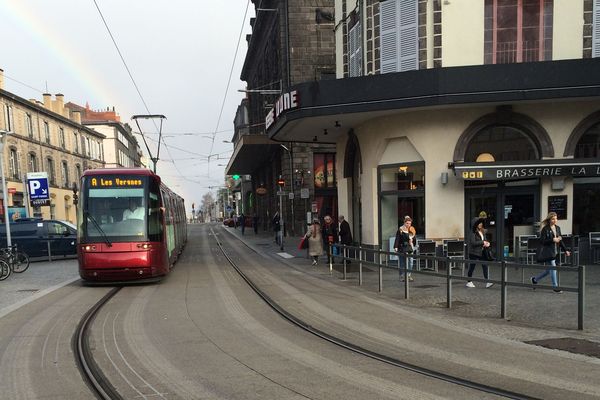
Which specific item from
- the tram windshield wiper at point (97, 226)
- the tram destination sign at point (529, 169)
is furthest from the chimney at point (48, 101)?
the tram destination sign at point (529, 169)

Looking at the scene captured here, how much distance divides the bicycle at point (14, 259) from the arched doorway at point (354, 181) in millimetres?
12052

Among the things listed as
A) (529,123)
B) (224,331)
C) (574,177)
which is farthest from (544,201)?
(224,331)

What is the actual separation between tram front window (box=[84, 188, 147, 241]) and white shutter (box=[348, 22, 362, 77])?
8828mm

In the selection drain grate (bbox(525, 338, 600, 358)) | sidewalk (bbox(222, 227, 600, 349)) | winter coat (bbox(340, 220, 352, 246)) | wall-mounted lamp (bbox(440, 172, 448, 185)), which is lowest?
sidewalk (bbox(222, 227, 600, 349))

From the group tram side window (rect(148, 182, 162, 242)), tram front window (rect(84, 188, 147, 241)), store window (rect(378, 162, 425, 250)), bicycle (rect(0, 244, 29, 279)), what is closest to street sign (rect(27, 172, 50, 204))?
bicycle (rect(0, 244, 29, 279))

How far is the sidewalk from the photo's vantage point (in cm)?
681

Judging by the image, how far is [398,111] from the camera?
13641 millimetres

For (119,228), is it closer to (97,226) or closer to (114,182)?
(97,226)

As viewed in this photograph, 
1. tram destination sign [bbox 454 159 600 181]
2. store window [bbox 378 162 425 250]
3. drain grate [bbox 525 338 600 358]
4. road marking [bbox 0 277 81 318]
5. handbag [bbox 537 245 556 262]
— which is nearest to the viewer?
drain grate [bbox 525 338 600 358]

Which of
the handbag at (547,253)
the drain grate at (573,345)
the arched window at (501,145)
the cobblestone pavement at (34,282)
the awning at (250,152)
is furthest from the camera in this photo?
the awning at (250,152)

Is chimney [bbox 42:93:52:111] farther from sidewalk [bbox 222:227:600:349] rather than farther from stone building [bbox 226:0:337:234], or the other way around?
sidewalk [bbox 222:227:600:349]

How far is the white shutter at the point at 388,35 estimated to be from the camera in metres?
14.3

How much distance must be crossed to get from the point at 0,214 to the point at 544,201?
3665cm

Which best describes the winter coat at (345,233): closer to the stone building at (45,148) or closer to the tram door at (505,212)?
the tram door at (505,212)
